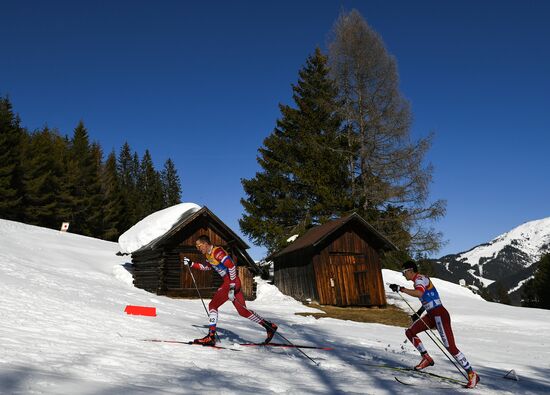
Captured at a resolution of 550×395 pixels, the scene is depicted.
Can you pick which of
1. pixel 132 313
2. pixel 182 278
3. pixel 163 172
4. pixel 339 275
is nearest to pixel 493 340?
pixel 339 275

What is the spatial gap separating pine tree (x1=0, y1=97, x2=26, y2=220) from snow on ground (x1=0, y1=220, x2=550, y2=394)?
27.4 meters

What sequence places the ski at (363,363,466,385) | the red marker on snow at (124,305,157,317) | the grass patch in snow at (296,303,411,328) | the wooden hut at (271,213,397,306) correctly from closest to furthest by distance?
the ski at (363,363,466,385), the red marker on snow at (124,305,157,317), the grass patch in snow at (296,303,411,328), the wooden hut at (271,213,397,306)

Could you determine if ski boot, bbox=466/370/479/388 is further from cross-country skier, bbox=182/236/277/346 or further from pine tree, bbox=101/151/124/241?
pine tree, bbox=101/151/124/241

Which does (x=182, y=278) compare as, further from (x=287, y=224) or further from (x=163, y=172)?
(x=163, y=172)

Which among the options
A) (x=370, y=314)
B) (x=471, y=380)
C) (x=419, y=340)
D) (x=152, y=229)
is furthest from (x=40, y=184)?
(x=471, y=380)

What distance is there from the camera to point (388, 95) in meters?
33.6

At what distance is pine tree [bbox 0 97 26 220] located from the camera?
43531 millimetres

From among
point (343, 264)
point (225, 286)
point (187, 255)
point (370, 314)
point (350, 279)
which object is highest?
point (187, 255)

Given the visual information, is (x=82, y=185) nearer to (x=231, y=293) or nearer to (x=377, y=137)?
(x=377, y=137)

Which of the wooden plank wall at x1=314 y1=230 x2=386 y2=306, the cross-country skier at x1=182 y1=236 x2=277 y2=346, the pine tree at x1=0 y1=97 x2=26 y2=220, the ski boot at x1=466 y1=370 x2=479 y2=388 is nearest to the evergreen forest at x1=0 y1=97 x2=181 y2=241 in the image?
the pine tree at x1=0 y1=97 x2=26 y2=220

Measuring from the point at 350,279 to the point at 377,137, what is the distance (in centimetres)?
1128

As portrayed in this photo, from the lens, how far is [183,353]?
8070mm

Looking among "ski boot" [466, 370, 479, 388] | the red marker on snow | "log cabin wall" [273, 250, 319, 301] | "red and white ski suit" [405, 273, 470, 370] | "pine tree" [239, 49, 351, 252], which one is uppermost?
"pine tree" [239, 49, 351, 252]

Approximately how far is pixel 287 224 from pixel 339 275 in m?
11.7
